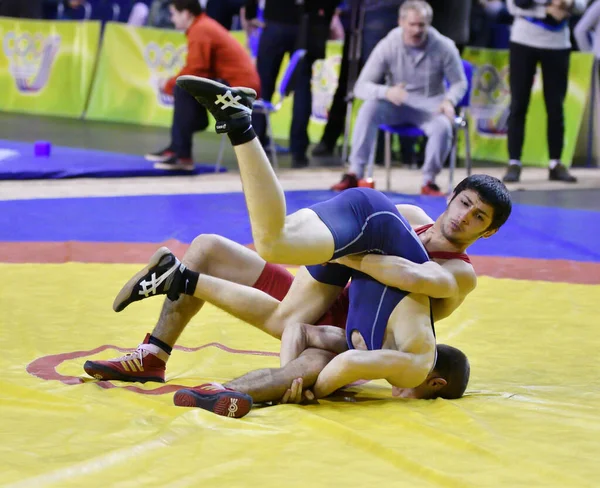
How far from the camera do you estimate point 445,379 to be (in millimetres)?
3205

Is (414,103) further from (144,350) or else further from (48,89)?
(48,89)

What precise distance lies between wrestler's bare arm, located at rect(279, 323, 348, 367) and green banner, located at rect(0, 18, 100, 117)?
374 inches

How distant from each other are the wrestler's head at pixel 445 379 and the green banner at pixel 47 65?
31.7 ft

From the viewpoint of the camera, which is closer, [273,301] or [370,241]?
[370,241]

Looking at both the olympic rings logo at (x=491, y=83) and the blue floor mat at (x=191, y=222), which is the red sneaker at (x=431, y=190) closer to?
the blue floor mat at (x=191, y=222)

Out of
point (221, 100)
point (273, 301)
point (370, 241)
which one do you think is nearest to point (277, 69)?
point (273, 301)

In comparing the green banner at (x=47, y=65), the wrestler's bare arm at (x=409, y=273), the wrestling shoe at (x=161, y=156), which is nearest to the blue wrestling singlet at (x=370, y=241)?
the wrestler's bare arm at (x=409, y=273)

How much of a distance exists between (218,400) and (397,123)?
17.0 feet

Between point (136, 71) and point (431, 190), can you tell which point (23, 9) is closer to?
point (136, 71)

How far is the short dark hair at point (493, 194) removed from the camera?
3.14m

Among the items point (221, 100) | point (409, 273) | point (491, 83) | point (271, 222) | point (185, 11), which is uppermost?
point (221, 100)

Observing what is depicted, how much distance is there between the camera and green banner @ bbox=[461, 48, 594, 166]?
9.45 meters

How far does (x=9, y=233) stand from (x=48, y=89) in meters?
7.25

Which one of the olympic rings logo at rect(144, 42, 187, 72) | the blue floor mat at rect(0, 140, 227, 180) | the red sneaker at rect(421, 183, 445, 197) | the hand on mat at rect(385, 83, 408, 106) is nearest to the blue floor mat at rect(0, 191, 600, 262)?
the red sneaker at rect(421, 183, 445, 197)
